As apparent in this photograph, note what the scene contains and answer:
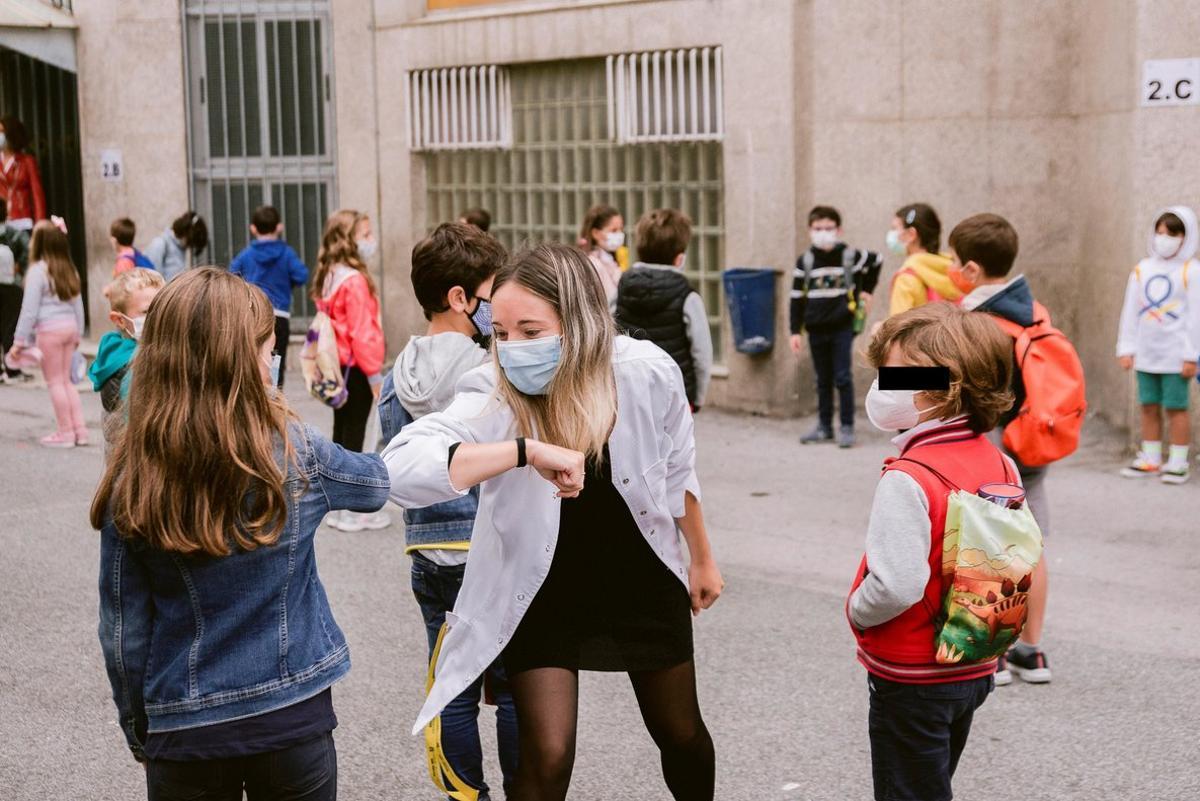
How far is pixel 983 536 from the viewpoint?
3.59 meters

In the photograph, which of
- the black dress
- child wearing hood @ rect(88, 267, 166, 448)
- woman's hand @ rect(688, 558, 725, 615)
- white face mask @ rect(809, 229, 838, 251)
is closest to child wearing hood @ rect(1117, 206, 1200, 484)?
white face mask @ rect(809, 229, 838, 251)

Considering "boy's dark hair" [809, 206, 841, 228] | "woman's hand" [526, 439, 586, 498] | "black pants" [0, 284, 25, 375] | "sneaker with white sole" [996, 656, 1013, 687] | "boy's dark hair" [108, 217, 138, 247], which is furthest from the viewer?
"black pants" [0, 284, 25, 375]

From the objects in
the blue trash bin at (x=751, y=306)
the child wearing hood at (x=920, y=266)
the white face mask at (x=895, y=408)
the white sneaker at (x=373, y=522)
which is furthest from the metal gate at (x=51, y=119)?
the white face mask at (x=895, y=408)

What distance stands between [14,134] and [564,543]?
1419cm

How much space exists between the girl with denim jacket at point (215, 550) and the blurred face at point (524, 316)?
714mm

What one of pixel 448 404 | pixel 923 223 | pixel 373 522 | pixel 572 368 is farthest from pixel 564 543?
pixel 923 223

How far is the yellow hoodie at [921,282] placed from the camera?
866 cm

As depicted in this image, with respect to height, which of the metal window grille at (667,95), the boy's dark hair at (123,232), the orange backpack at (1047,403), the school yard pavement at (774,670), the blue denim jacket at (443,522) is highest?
the metal window grille at (667,95)

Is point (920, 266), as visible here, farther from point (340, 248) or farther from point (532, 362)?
point (532, 362)

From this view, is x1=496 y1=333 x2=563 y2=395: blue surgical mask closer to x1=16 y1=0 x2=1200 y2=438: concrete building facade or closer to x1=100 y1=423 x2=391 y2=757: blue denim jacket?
x1=100 y1=423 x2=391 y2=757: blue denim jacket

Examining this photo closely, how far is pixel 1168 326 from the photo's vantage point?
9.67 metres

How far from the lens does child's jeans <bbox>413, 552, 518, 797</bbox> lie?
175 inches

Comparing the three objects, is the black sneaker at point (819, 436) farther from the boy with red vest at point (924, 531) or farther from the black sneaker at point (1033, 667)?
the boy with red vest at point (924, 531)

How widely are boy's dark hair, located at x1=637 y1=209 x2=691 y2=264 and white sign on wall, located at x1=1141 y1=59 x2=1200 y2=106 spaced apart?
11.8ft
